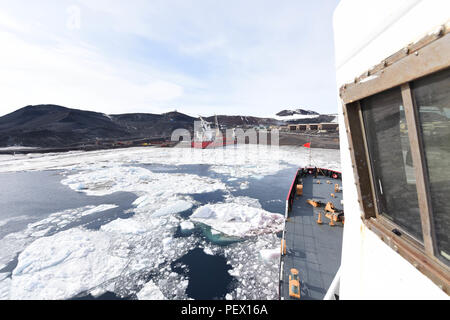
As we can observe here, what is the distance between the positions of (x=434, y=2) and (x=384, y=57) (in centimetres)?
36

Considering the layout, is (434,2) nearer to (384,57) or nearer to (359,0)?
(384,57)

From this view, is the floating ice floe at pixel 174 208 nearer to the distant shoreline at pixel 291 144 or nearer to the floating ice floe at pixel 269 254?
the floating ice floe at pixel 269 254

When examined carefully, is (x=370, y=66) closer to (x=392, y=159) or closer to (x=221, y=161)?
(x=392, y=159)

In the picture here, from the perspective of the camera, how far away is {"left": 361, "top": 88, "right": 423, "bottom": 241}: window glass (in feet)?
4.17

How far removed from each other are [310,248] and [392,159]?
16.4 feet

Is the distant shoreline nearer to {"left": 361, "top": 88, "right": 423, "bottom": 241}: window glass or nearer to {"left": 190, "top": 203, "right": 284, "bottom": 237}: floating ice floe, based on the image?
{"left": 190, "top": 203, "right": 284, "bottom": 237}: floating ice floe

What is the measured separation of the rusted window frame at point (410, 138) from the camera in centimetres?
86

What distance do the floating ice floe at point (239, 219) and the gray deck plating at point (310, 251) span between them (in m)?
2.08

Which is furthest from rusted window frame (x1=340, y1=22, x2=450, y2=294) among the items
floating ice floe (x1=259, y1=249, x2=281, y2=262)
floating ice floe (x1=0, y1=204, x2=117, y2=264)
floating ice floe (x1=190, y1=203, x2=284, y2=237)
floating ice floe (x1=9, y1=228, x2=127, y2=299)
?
floating ice floe (x1=0, y1=204, x2=117, y2=264)

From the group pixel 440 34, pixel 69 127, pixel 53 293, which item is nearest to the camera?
pixel 440 34

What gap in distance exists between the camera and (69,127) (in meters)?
65.9

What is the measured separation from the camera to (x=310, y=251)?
17.3 feet

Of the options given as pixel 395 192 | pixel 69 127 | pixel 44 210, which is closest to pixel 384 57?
pixel 395 192

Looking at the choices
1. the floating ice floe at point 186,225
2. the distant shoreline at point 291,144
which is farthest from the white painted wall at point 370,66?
the distant shoreline at point 291,144
